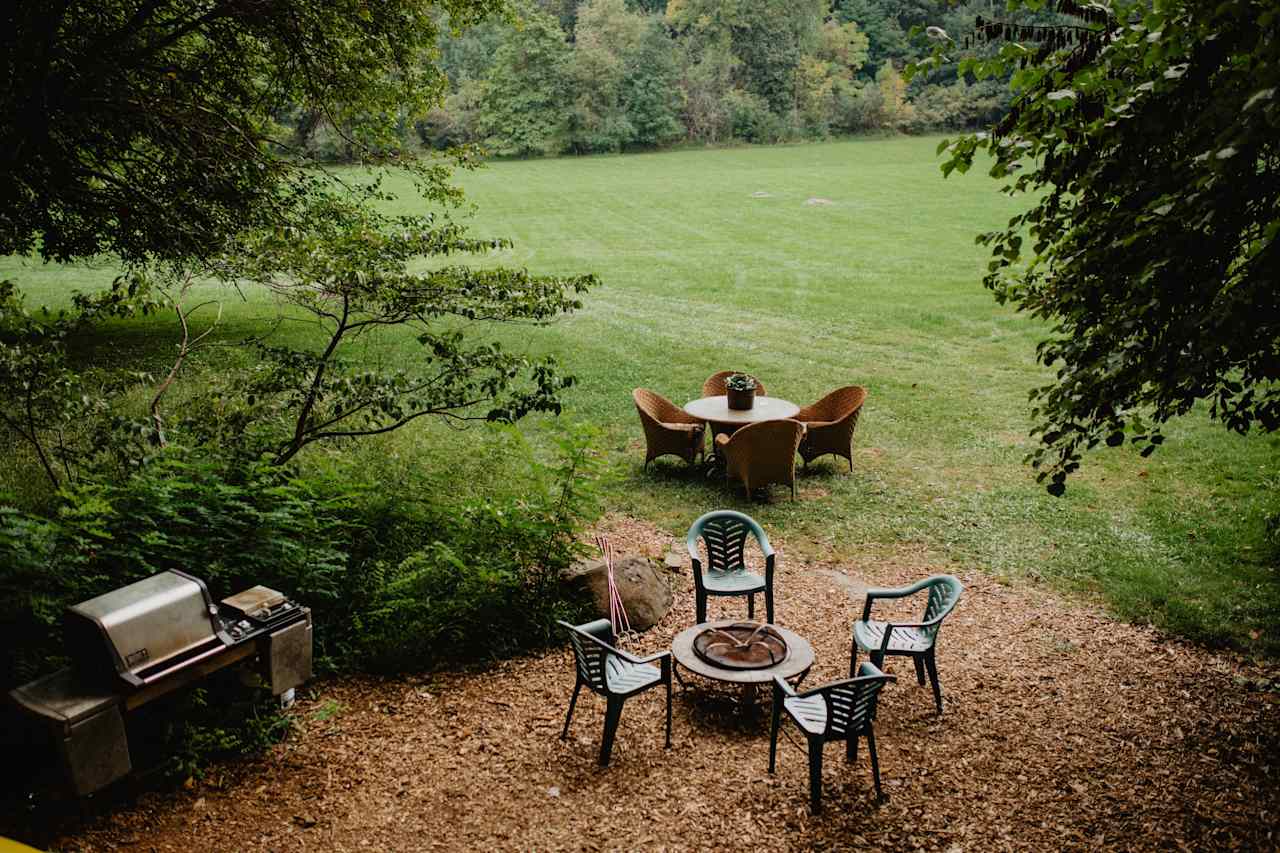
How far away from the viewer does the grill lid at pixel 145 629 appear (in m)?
4.75

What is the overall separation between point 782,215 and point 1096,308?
3124 centimetres

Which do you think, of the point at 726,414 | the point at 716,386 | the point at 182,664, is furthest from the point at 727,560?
the point at 716,386

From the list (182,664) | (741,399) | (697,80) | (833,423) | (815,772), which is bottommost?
(815,772)

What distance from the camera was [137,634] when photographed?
4.86 m

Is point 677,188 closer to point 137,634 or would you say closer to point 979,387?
point 979,387

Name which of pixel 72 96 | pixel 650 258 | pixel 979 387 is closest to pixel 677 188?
pixel 650 258

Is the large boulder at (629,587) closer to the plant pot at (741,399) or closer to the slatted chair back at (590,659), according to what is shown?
the slatted chair back at (590,659)

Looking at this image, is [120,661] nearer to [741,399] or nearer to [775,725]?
[775,725]

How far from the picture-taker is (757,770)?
18.5ft

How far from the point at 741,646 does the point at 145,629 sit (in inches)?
158

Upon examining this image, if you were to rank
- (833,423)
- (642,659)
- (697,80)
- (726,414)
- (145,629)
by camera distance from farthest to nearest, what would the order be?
(697,80) → (726,414) → (833,423) → (642,659) → (145,629)

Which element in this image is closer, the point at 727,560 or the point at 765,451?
the point at 727,560

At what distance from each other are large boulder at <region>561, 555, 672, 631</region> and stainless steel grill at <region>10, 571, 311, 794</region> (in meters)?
2.94

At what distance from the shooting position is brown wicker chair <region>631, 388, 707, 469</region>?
37.5 ft
